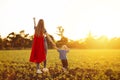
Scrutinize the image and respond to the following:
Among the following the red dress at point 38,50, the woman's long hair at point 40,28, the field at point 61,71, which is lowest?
the field at point 61,71

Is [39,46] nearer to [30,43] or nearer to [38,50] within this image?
[38,50]

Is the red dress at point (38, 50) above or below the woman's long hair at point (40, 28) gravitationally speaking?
below

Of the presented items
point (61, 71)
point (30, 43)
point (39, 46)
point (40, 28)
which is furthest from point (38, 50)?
point (30, 43)

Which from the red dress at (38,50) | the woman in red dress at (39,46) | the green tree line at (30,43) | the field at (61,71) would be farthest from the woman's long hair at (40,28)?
the green tree line at (30,43)

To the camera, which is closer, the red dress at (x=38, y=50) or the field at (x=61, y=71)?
the field at (x=61, y=71)

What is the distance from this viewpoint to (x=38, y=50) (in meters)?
11.1

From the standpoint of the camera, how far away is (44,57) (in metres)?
11.2

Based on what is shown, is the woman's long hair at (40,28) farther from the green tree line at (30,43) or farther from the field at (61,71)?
the green tree line at (30,43)

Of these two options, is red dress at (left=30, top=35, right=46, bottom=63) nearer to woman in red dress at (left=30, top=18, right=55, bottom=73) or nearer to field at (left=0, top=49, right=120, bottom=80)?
woman in red dress at (left=30, top=18, right=55, bottom=73)

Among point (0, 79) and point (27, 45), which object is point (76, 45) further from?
point (0, 79)

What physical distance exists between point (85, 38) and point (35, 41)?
107 meters

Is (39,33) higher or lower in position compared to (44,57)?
higher

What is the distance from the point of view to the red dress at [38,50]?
11.1 meters

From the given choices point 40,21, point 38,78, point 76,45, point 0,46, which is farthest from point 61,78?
point 76,45
